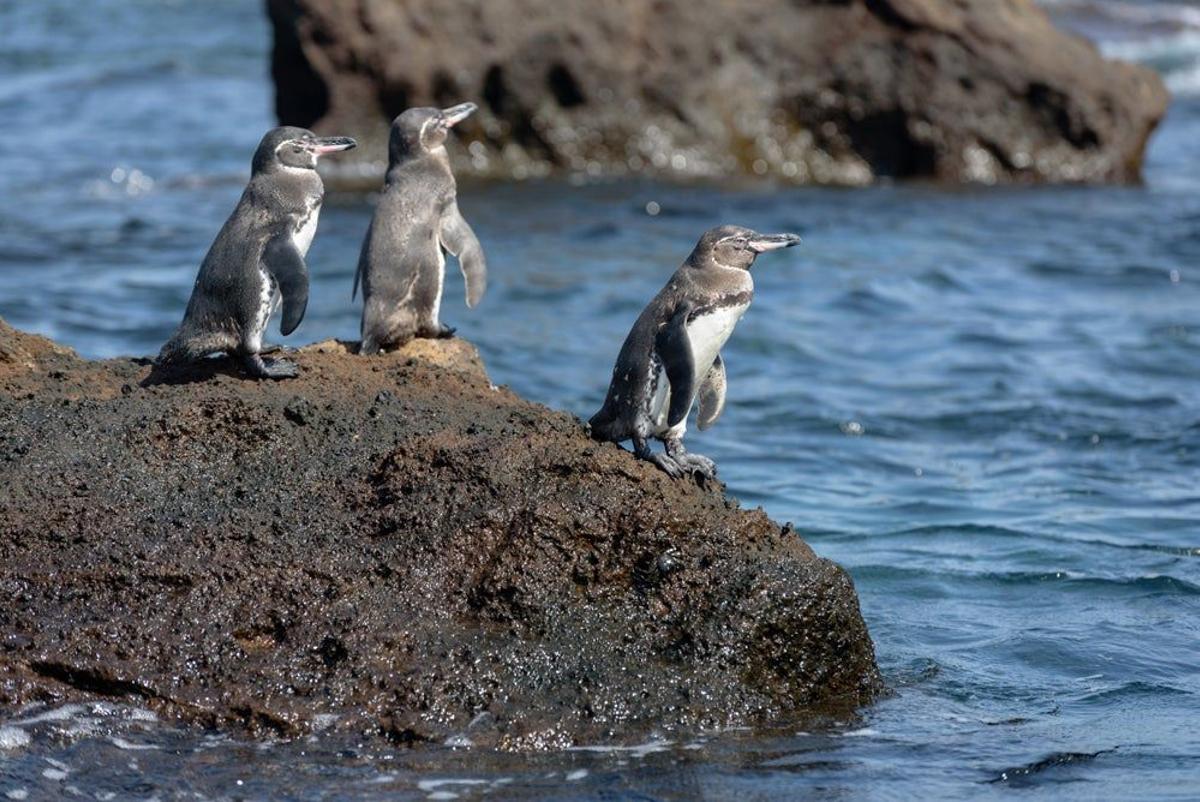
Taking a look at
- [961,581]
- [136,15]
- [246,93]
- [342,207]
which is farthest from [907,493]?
[136,15]

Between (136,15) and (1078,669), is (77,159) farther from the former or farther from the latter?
(1078,669)

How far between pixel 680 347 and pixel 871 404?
5510mm

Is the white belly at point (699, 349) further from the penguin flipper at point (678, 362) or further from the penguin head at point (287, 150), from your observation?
the penguin head at point (287, 150)

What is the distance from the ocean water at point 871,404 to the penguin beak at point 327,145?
283cm

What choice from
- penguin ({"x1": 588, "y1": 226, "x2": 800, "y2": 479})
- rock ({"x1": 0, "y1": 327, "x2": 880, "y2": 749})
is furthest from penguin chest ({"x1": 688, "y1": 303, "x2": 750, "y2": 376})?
rock ({"x1": 0, "y1": 327, "x2": 880, "y2": 749})

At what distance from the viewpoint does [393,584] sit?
221 inches

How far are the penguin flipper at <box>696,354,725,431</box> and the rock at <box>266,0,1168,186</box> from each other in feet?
34.5

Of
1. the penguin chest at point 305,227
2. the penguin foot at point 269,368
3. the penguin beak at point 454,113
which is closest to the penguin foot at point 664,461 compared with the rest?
the penguin foot at point 269,368

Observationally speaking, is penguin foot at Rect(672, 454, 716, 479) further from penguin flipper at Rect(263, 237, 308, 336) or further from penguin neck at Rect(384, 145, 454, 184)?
penguin neck at Rect(384, 145, 454, 184)

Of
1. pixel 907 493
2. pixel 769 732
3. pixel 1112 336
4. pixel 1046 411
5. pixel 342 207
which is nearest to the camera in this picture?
pixel 769 732

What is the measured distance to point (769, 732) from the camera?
5625mm

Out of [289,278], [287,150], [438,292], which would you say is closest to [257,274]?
[289,278]

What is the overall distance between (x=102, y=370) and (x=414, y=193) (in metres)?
2.07

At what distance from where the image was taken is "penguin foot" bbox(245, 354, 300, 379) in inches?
257
